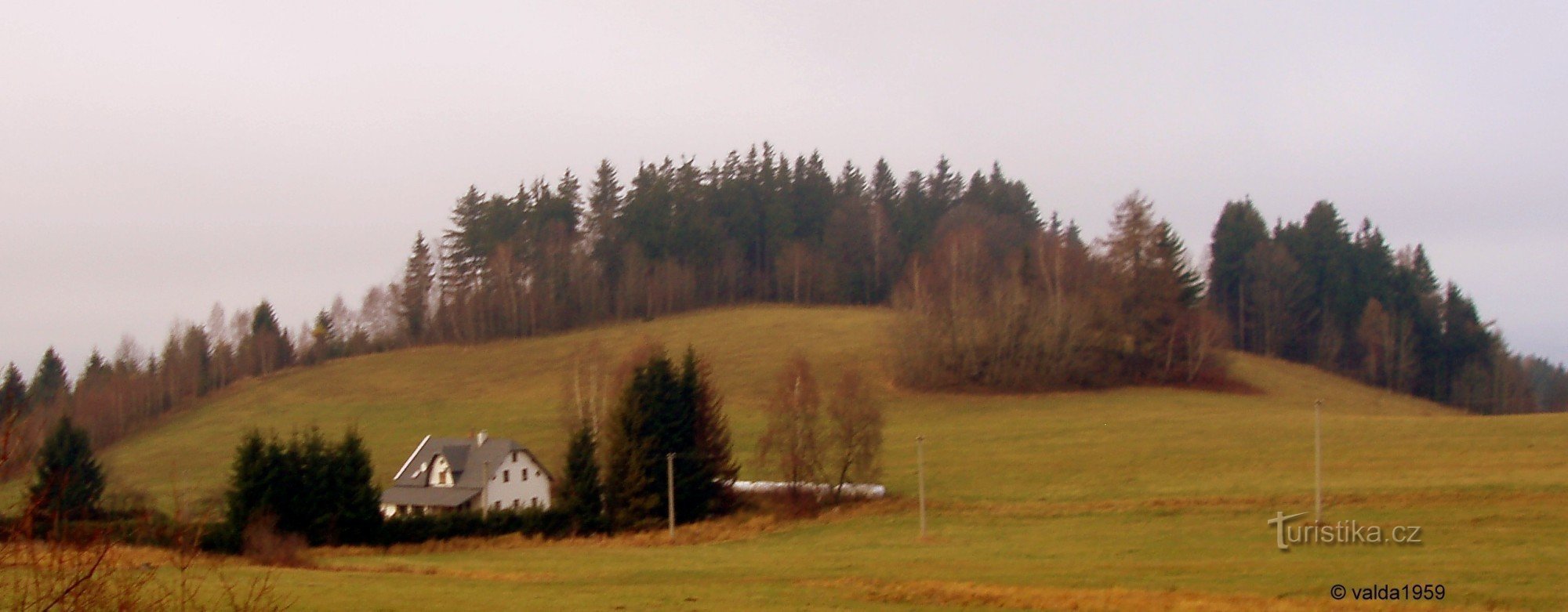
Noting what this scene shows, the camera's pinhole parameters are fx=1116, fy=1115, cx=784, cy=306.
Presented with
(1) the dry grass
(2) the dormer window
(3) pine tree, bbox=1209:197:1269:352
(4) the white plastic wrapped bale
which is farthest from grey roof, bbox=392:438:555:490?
(3) pine tree, bbox=1209:197:1269:352

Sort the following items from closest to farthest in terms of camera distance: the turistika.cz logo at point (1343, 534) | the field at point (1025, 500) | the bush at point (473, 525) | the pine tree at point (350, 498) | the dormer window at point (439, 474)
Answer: the field at point (1025, 500), the turistika.cz logo at point (1343, 534), the pine tree at point (350, 498), the bush at point (473, 525), the dormer window at point (439, 474)

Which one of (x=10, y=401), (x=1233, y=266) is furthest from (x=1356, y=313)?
(x=10, y=401)

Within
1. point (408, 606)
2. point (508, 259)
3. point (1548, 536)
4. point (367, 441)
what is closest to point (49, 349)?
point (508, 259)

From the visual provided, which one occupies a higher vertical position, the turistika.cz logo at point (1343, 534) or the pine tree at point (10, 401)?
the pine tree at point (10, 401)

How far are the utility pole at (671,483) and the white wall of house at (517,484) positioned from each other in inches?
435

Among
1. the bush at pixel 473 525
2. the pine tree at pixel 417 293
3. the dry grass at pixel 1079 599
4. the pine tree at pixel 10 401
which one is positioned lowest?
the bush at pixel 473 525

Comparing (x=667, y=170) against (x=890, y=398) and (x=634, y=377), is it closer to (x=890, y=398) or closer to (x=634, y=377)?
(x=890, y=398)

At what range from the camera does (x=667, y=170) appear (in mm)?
127250

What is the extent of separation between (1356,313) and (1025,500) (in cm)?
7088

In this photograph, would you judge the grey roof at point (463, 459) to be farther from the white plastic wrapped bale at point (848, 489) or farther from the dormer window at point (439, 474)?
the white plastic wrapped bale at point (848, 489)

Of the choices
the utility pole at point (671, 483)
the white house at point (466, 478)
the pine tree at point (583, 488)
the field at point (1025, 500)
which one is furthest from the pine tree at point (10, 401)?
the white house at point (466, 478)

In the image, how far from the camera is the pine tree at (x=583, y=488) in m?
47.6

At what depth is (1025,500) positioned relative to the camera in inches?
1743

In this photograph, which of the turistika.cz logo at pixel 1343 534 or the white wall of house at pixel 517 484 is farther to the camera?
the white wall of house at pixel 517 484
